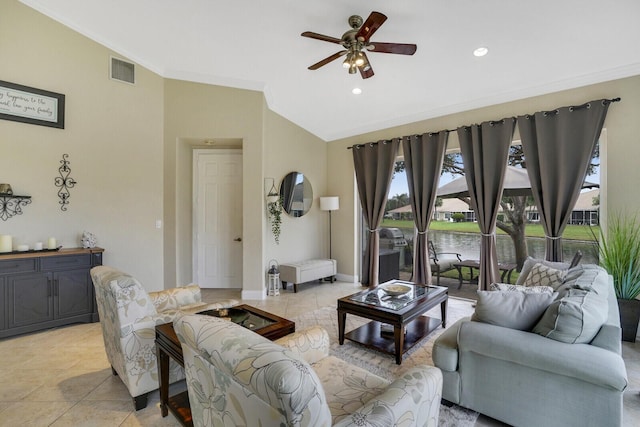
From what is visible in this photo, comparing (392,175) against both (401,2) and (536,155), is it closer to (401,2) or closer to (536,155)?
(536,155)

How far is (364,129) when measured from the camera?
551 cm

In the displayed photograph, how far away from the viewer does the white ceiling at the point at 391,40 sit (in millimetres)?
2830

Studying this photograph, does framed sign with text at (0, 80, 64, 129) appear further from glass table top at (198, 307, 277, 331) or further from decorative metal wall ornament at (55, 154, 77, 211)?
glass table top at (198, 307, 277, 331)

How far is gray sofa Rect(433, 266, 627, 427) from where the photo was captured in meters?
1.54

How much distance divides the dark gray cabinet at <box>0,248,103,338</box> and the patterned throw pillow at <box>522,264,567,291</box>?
4.90 meters

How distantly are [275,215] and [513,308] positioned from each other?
379 centimetres

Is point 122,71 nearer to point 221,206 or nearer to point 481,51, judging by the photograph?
point 221,206

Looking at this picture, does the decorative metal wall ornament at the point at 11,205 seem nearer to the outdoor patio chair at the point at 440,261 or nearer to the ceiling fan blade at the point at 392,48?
the ceiling fan blade at the point at 392,48

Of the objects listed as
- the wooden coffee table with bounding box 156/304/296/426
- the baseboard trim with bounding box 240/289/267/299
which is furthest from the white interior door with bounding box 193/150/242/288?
the wooden coffee table with bounding box 156/304/296/426

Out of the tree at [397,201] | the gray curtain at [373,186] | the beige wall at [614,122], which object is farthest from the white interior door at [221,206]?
the beige wall at [614,122]

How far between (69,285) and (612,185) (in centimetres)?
639

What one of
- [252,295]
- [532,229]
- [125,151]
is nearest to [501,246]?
[532,229]

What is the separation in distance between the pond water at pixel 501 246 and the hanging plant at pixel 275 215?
2.22m

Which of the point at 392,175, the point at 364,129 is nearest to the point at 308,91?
the point at 364,129
